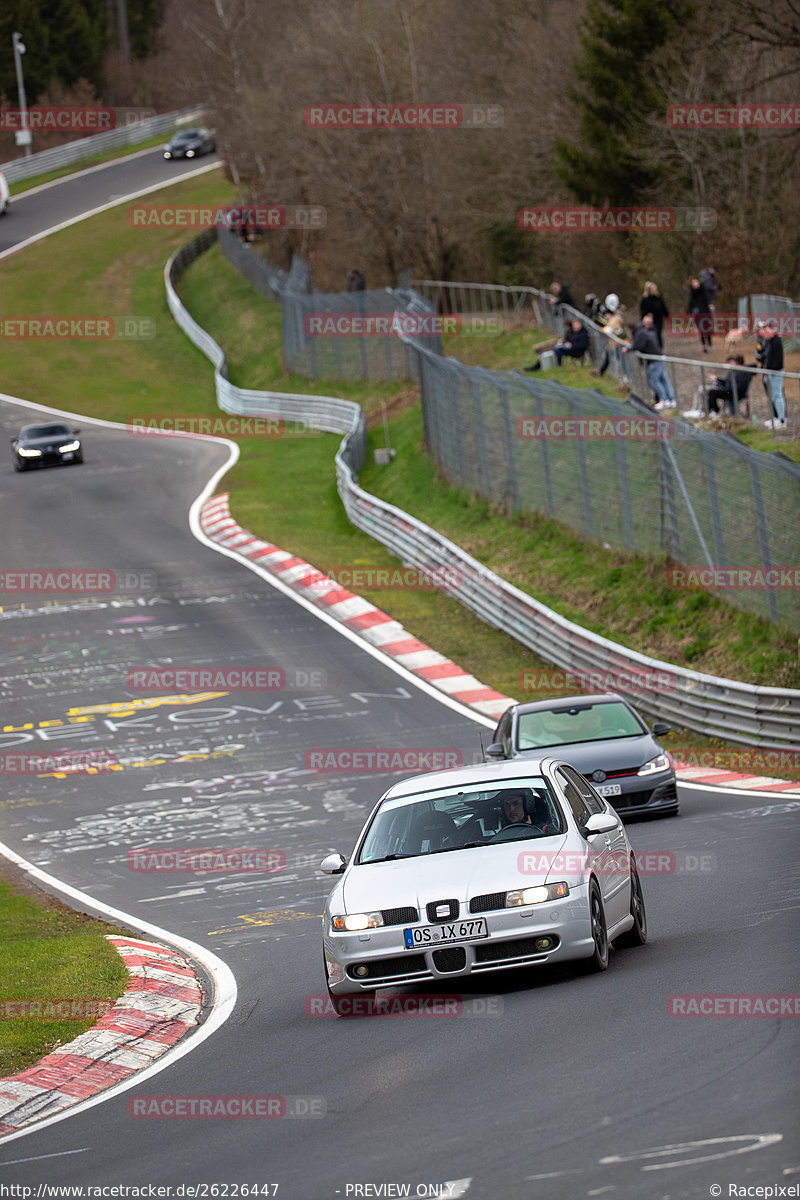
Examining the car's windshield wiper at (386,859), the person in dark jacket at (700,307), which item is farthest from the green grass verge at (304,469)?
the car's windshield wiper at (386,859)

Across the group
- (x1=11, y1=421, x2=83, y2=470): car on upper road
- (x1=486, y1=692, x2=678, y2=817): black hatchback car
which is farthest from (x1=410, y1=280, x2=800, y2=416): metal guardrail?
(x1=11, y1=421, x2=83, y2=470): car on upper road

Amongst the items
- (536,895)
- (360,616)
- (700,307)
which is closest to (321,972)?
(536,895)

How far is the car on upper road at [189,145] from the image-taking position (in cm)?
9512

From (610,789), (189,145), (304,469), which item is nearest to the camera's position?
(610,789)

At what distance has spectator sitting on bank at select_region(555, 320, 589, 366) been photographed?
115 feet

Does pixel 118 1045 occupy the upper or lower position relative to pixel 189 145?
lower

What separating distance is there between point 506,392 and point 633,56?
785 inches

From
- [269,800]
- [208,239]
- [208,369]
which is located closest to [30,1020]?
[269,800]

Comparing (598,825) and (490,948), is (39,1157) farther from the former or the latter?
(598,825)

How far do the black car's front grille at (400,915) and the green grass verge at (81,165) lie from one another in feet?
285

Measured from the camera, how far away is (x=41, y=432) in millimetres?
45750

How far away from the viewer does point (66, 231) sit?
8019 cm

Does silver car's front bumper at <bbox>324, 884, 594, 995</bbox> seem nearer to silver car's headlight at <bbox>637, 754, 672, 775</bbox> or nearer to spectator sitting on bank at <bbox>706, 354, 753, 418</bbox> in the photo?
silver car's headlight at <bbox>637, 754, 672, 775</bbox>

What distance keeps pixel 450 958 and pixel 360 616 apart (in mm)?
19559
